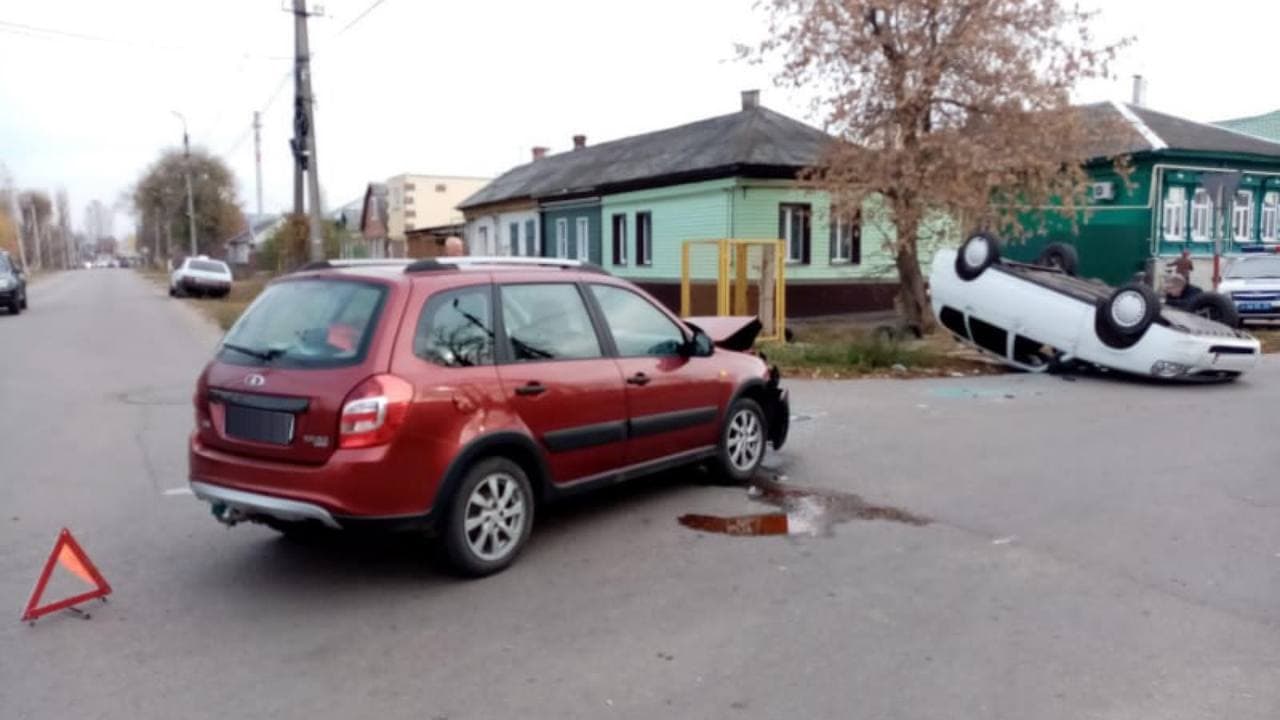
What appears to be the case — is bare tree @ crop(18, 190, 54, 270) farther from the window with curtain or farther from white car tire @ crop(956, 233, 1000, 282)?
white car tire @ crop(956, 233, 1000, 282)

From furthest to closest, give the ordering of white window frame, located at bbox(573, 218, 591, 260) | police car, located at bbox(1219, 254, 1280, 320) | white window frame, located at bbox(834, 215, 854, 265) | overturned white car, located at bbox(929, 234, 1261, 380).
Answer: white window frame, located at bbox(573, 218, 591, 260)
white window frame, located at bbox(834, 215, 854, 265)
police car, located at bbox(1219, 254, 1280, 320)
overturned white car, located at bbox(929, 234, 1261, 380)

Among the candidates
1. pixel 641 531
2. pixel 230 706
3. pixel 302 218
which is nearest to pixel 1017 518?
pixel 641 531

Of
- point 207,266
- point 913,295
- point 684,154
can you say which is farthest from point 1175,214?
point 207,266

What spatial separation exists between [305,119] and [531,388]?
16317 millimetres

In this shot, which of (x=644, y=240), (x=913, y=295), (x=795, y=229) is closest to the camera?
(x=913, y=295)

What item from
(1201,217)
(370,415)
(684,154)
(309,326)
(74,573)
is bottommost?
(74,573)

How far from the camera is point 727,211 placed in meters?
21.0

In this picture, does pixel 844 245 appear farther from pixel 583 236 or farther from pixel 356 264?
pixel 356 264

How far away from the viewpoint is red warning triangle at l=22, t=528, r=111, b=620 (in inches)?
179

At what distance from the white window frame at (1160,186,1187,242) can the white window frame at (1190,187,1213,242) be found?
0.52m

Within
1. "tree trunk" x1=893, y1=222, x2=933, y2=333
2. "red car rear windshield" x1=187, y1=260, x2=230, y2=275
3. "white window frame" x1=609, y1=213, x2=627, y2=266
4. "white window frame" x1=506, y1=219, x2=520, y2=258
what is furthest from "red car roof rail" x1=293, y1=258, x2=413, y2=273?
"red car rear windshield" x1=187, y1=260, x2=230, y2=275

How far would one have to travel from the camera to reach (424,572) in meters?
5.23

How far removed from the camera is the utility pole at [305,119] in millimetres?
19203

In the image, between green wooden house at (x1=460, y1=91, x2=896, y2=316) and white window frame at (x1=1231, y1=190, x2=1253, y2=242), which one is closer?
green wooden house at (x1=460, y1=91, x2=896, y2=316)
